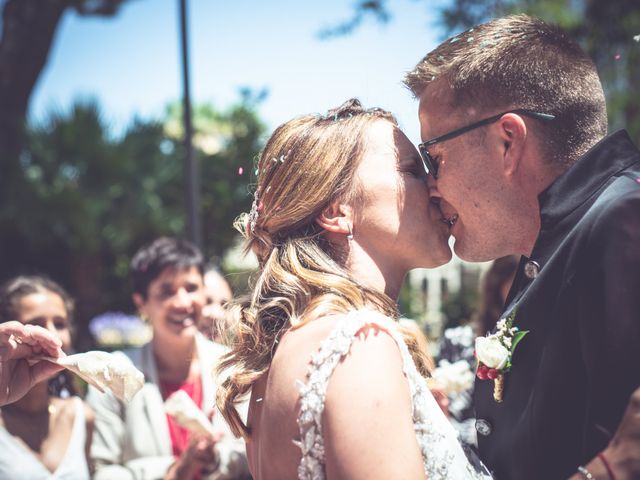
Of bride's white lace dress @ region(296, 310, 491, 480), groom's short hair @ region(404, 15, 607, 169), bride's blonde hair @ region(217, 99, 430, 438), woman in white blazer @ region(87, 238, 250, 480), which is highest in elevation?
groom's short hair @ region(404, 15, 607, 169)

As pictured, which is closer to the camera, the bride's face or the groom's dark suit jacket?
the groom's dark suit jacket

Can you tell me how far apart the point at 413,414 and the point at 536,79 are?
3.80 ft

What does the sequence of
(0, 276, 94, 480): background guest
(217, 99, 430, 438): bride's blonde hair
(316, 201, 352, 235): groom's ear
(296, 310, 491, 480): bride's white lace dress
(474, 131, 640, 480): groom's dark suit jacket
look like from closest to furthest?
Result: (474, 131, 640, 480): groom's dark suit jacket → (296, 310, 491, 480): bride's white lace dress → (217, 99, 430, 438): bride's blonde hair → (316, 201, 352, 235): groom's ear → (0, 276, 94, 480): background guest

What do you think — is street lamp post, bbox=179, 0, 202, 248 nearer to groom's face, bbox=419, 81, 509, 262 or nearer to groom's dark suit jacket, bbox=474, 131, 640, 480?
groom's face, bbox=419, 81, 509, 262

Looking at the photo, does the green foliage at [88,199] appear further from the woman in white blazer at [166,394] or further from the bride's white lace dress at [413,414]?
the bride's white lace dress at [413,414]

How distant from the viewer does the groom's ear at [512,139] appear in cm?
241

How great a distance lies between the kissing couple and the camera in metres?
1.95

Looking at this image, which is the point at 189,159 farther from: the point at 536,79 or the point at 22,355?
the point at 536,79

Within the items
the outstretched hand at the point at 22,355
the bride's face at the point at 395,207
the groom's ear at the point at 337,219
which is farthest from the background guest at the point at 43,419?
the bride's face at the point at 395,207

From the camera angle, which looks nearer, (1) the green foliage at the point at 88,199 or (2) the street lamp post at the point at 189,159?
(2) the street lamp post at the point at 189,159

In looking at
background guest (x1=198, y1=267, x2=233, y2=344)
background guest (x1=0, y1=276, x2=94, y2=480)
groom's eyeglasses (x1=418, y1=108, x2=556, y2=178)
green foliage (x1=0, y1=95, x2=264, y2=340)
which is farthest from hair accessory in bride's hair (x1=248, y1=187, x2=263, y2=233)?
green foliage (x1=0, y1=95, x2=264, y2=340)

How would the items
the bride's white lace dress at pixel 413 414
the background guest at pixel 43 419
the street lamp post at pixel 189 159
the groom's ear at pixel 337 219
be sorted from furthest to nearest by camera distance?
the street lamp post at pixel 189 159 → the background guest at pixel 43 419 → the groom's ear at pixel 337 219 → the bride's white lace dress at pixel 413 414

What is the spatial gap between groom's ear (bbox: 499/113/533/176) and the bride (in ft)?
1.08

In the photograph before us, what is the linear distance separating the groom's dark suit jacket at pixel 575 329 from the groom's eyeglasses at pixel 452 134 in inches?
8.3
